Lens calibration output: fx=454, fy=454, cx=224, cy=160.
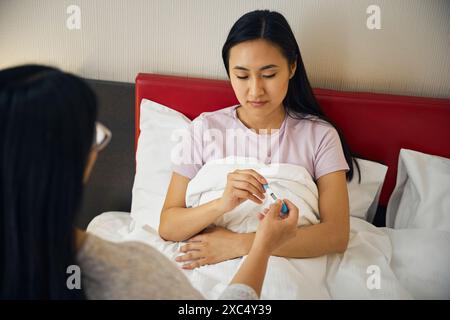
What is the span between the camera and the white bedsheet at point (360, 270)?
1.07m

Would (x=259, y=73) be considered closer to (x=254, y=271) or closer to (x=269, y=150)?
(x=269, y=150)

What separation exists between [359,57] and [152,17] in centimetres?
68

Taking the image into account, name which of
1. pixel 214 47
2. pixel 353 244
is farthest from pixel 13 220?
pixel 214 47

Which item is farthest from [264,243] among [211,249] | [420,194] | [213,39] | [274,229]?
[213,39]

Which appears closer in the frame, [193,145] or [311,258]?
[311,258]

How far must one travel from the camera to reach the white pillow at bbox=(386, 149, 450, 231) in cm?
133

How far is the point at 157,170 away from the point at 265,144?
0.37 m

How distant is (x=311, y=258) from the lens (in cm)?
116

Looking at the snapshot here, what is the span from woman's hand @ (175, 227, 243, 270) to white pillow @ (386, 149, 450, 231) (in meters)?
0.57

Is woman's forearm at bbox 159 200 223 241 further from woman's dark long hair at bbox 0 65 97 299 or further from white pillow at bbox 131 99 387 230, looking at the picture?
woman's dark long hair at bbox 0 65 97 299

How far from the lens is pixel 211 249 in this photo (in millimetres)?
1176

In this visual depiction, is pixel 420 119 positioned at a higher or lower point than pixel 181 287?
Result: higher

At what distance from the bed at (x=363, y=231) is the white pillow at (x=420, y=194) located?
20mm

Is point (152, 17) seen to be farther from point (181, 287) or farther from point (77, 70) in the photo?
point (181, 287)
